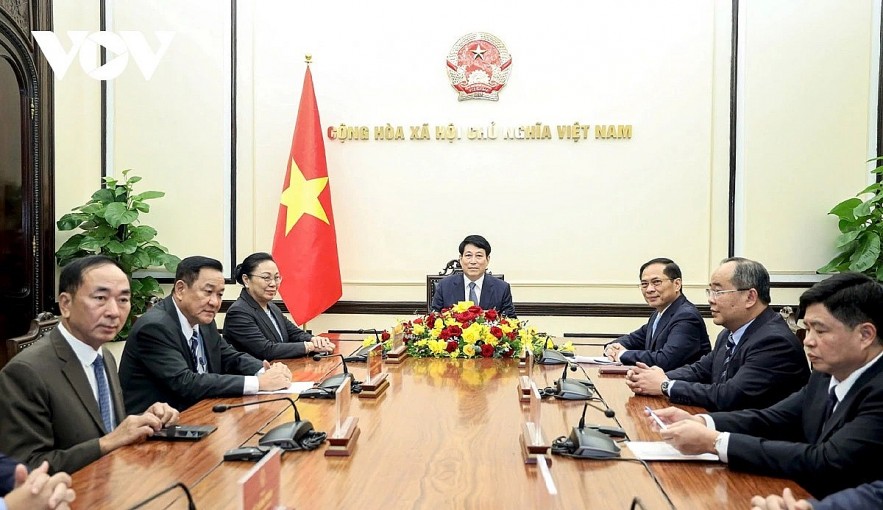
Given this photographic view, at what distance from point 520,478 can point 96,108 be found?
559 centimetres

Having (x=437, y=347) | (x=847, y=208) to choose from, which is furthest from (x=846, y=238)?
(x=437, y=347)

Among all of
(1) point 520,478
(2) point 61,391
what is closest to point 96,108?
(2) point 61,391

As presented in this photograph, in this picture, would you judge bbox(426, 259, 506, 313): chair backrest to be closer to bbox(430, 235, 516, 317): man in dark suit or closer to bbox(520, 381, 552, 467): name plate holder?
bbox(430, 235, 516, 317): man in dark suit

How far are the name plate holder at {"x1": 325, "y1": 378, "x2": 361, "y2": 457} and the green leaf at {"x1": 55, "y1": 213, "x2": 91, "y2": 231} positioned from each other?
4086 mm

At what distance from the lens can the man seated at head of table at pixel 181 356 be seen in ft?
9.42

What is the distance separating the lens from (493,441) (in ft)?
7.39

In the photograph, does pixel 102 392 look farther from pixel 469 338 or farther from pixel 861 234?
pixel 861 234

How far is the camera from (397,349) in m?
3.96

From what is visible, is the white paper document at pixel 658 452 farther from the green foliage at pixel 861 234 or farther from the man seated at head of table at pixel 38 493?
the green foliage at pixel 861 234

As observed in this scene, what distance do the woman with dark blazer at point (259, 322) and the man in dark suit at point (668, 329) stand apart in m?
A: 1.76

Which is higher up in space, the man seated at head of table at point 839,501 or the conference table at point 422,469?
the man seated at head of table at point 839,501

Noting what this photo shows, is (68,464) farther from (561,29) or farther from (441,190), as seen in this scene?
(561,29)

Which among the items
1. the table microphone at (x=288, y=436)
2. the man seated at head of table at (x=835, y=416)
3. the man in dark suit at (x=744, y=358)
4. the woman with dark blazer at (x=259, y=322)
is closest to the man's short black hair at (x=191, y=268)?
the woman with dark blazer at (x=259, y=322)

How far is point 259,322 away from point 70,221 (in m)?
2.27
